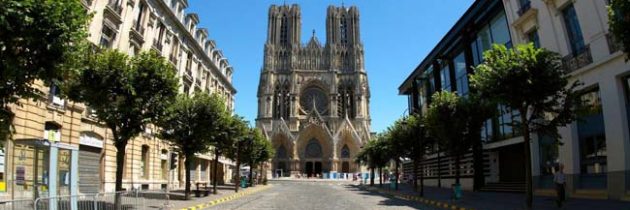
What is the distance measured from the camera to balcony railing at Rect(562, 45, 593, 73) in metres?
22.5

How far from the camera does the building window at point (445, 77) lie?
4303 cm

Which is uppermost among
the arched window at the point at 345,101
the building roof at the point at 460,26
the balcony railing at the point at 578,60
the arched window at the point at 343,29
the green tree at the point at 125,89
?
the arched window at the point at 343,29

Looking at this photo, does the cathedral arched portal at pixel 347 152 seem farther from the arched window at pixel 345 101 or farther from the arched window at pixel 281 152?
the arched window at pixel 281 152

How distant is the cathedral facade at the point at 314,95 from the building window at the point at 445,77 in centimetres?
5591

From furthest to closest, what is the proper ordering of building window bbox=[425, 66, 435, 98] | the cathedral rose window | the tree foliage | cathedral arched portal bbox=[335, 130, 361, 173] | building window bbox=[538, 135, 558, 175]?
the cathedral rose window, cathedral arched portal bbox=[335, 130, 361, 173], building window bbox=[425, 66, 435, 98], the tree foliage, building window bbox=[538, 135, 558, 175]

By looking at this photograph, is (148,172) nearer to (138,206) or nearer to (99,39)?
(99,39)

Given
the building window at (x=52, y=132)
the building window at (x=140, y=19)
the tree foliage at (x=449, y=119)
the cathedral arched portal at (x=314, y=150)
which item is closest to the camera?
the building window at (x=52, y=132)

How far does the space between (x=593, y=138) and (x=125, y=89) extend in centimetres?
1879

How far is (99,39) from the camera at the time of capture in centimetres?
2733

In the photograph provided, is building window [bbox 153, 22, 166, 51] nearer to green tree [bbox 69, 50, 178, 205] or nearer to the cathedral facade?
green tree [bbox 69, 50, 178, 205]

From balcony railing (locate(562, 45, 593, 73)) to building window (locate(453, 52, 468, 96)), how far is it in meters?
14.2

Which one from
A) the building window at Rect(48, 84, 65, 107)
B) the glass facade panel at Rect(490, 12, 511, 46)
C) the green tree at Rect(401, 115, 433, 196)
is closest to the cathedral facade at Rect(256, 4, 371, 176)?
the green tree at Rect(401, 115, 433, 196)

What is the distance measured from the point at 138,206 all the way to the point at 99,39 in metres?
12.0

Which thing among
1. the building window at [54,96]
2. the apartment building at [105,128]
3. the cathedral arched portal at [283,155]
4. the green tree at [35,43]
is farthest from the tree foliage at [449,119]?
the cathedral arched portal at [283,155]
